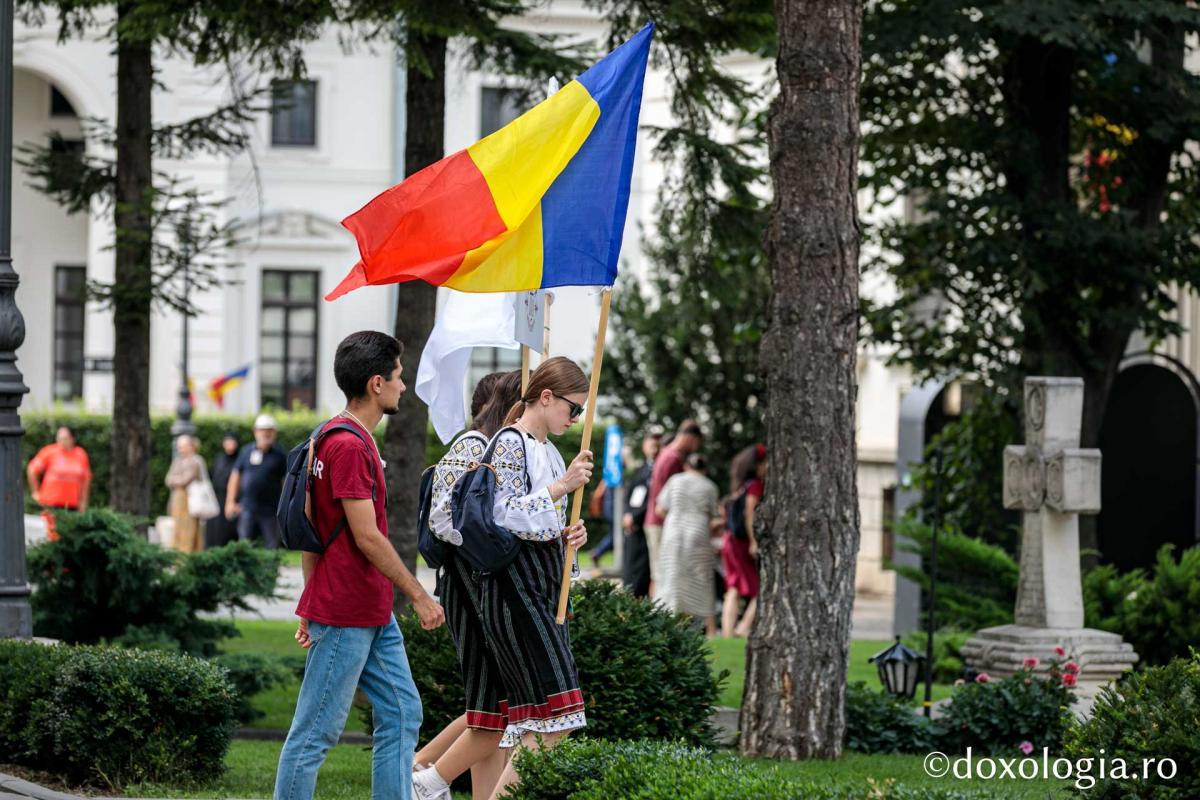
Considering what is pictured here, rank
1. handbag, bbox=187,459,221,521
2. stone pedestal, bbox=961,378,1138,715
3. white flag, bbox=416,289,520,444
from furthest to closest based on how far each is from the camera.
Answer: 1. handbag, bbox=187,459,221,521
2. stone pedestal, bbox=961,378,1138,715
3. white flag, bbox=416,289,520,444

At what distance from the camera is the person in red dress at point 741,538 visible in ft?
58.7

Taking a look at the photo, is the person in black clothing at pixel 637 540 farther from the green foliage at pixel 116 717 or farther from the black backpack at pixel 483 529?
the black backpack at pixel 483 529

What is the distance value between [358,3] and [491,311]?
12.3 ft

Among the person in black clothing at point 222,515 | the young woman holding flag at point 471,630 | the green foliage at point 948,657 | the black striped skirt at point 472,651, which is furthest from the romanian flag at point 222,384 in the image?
the black striped skirt at point 472,651

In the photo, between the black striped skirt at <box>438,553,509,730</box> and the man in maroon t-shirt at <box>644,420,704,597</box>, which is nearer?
the black striped skirt at <box>438,553,509,730</box>

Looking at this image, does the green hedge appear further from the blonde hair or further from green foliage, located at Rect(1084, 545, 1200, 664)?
the blonde hair

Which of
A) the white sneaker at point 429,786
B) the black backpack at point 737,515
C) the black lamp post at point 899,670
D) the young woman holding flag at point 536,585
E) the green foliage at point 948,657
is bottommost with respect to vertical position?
the green foliage at point 948,657

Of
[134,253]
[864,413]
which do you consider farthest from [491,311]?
[864,413]

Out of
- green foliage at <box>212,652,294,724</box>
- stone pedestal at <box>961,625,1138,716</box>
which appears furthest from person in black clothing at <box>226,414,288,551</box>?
stone pedestal at <box>961,625,1138,716</box>

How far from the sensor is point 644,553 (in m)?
20.7

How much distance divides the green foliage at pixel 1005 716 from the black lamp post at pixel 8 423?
498 cm

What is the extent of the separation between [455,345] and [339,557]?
5.90ft

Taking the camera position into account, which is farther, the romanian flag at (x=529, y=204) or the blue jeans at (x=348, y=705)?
the romanian flag at (x=529, y=204)

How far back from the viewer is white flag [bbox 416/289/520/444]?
8117mm
